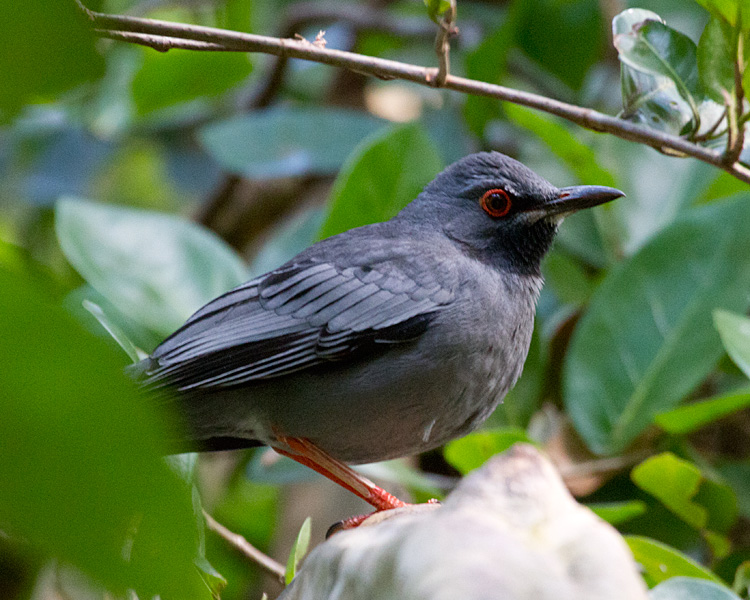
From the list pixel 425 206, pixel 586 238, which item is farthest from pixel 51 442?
pixel 586 238

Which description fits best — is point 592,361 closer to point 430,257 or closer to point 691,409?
point 691,409

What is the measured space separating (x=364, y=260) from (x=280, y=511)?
10.0 ft

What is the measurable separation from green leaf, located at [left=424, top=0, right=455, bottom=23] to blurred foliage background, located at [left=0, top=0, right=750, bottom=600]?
0.84 meters

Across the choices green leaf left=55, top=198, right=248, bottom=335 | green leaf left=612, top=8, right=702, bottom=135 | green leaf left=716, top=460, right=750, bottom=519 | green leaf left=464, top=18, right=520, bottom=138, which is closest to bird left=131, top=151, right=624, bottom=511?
green leaf left=612, top=8, right=702, bottom=135

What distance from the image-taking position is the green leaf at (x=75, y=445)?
633 millimetres

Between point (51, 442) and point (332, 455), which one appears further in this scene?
point (332, 455)

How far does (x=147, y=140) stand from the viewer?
A: 24.3ft

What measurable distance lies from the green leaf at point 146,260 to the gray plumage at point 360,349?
102 cm

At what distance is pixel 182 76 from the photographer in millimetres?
5836

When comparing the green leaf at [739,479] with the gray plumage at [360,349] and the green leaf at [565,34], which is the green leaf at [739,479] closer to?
the gray plumage at [360,349]

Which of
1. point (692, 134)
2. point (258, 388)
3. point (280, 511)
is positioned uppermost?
point (692, 134)

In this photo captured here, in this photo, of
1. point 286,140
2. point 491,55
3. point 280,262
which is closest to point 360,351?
point 280,262

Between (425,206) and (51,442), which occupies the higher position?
(51,442)

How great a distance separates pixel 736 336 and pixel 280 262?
2.64 meters
